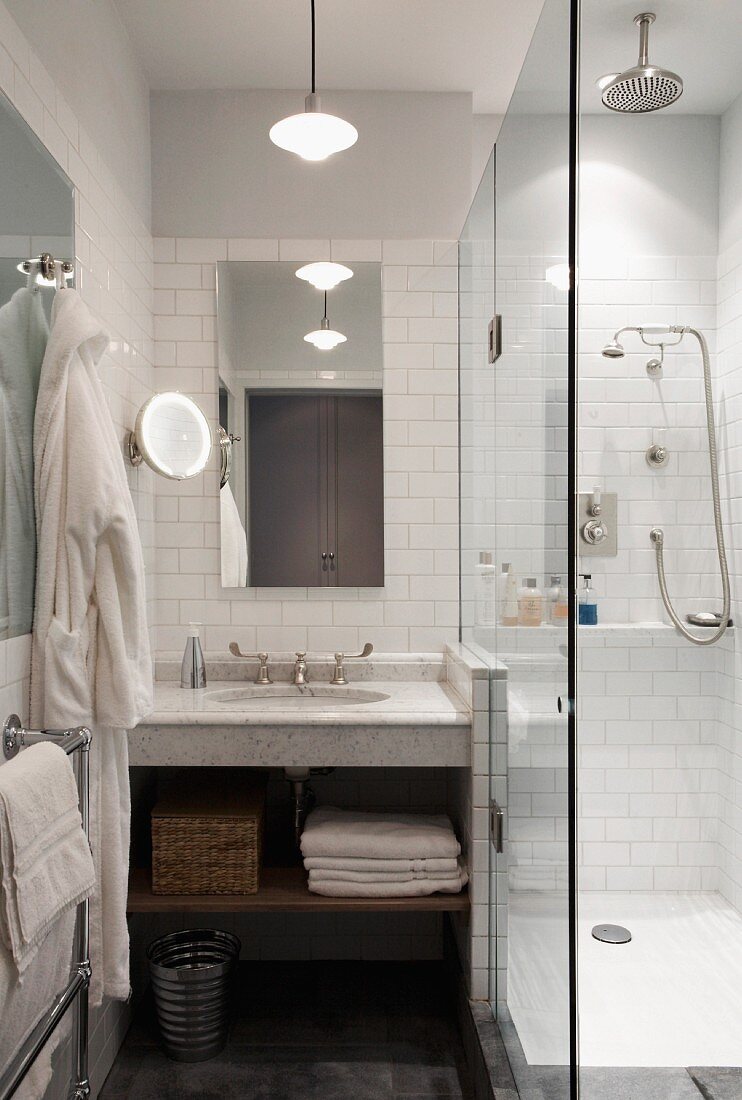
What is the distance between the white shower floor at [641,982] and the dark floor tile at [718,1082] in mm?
13

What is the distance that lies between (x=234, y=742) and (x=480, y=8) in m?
2.03

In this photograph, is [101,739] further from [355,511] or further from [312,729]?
[355,511]

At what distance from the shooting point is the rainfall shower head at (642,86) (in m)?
1.38

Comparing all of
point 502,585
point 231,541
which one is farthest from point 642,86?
point 231,541

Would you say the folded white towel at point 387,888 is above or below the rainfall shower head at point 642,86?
below

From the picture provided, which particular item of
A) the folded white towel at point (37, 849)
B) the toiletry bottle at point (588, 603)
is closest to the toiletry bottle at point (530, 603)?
the toiletry bottle at point (588, 603)

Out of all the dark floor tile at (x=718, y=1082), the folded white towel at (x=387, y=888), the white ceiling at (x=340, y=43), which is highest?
the white ceiling at (x=340, y=43)

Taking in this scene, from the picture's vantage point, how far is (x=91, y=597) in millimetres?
1782

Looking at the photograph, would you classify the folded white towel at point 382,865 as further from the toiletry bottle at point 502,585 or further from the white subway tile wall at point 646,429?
the white subway tile wall at point 646,429

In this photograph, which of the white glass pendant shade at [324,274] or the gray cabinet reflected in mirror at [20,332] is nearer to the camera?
the gray cabinet reflected in mirror at [20,332]

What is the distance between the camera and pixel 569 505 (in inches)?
58.4

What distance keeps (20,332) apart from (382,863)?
1.52m

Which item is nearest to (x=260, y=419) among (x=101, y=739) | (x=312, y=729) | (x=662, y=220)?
(x=312, y=729)

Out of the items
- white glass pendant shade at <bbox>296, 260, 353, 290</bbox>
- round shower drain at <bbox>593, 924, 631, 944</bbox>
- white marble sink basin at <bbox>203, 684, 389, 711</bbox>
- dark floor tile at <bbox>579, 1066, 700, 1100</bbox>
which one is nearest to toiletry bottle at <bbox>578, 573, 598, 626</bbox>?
round shower drain at <bbox>593, 924, 631, 944</bbox>
